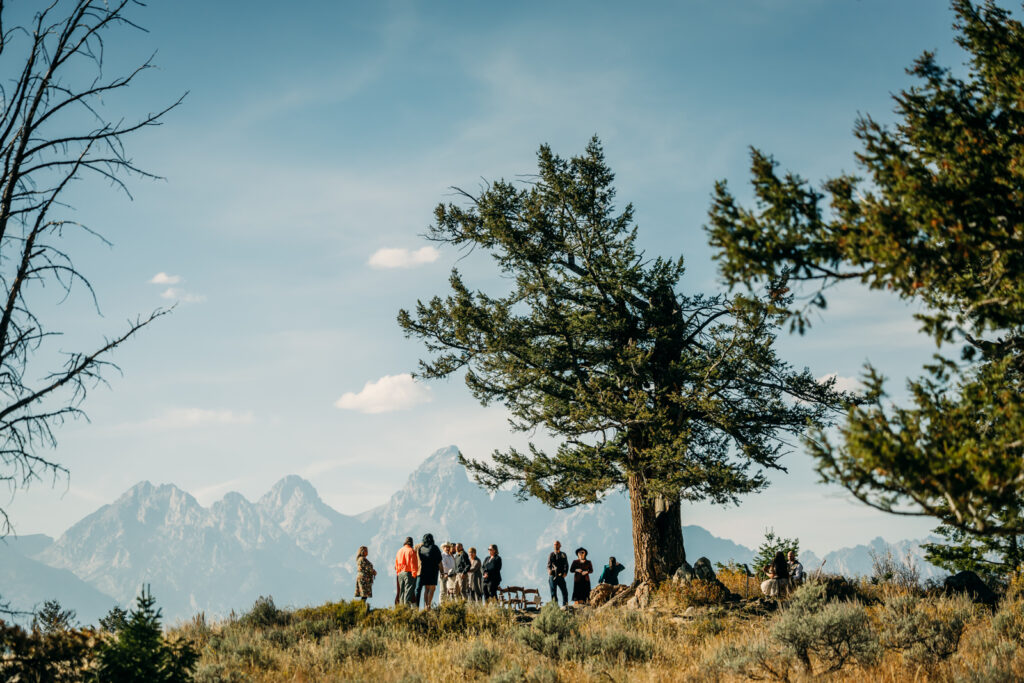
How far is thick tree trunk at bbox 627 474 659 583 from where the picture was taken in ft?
59.8

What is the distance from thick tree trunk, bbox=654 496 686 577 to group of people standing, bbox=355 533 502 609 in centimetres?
444

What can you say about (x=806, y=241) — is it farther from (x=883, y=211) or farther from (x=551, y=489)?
(x=551, y=489)

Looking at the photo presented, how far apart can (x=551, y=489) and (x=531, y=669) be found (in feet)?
27.2

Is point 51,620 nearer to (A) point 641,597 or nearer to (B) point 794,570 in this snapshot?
(A) point 641,597

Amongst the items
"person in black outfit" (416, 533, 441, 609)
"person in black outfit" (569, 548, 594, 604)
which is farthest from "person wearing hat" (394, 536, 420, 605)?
"person in black outfit" (569, 548, 594, 604)

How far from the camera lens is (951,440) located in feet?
19.5

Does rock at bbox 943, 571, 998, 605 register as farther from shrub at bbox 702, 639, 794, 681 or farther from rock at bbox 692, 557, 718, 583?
shrub at bbox 702, 639, 794, 681

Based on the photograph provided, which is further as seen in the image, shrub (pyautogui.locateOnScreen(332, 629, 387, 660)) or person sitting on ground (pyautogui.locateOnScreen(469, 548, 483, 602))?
person sitting on ground (pyautogui.locateOnScreen(469, 548, 483, 602))

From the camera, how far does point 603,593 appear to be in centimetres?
1917

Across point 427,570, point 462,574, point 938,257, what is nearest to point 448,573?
point 462,574

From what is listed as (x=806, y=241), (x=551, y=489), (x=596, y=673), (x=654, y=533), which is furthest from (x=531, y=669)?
(x=654, y=533)

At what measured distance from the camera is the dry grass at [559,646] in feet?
29.4

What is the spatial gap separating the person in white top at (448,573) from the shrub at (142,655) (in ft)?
41.8

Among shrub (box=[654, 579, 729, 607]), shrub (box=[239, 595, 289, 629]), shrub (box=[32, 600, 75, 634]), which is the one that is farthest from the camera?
shrub (box=[654, 579, 729, 607])
